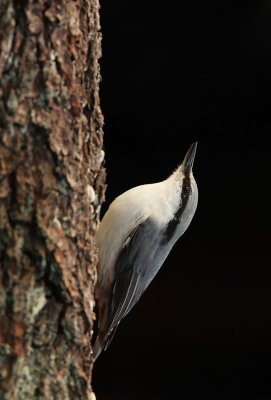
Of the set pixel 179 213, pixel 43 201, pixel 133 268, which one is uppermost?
pixel 43 201

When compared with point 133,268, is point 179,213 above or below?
above

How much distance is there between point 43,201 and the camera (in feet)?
4.04

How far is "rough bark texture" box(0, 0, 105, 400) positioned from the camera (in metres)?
1.19

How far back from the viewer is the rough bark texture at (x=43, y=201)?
1.19 meters

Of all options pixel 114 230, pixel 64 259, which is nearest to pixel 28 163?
pixel 64 259

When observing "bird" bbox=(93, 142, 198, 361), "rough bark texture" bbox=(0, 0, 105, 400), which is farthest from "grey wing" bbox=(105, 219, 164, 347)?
"rough bark texture" bbox=(0, 0, 105, 400)

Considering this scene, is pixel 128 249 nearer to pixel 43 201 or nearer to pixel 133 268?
pixel 133 268

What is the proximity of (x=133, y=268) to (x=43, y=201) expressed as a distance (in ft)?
2.24

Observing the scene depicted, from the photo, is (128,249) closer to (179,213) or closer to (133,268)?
(133,268)

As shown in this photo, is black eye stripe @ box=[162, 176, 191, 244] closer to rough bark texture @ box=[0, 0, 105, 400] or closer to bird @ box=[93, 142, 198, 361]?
bird @ box=[93, 142, 198, 361]

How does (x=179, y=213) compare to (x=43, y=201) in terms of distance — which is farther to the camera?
(x=179, y=213)

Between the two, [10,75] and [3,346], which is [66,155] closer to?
[10,75]

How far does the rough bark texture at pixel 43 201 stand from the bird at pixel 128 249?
532 millimetres

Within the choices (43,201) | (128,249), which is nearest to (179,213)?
(128,249)
